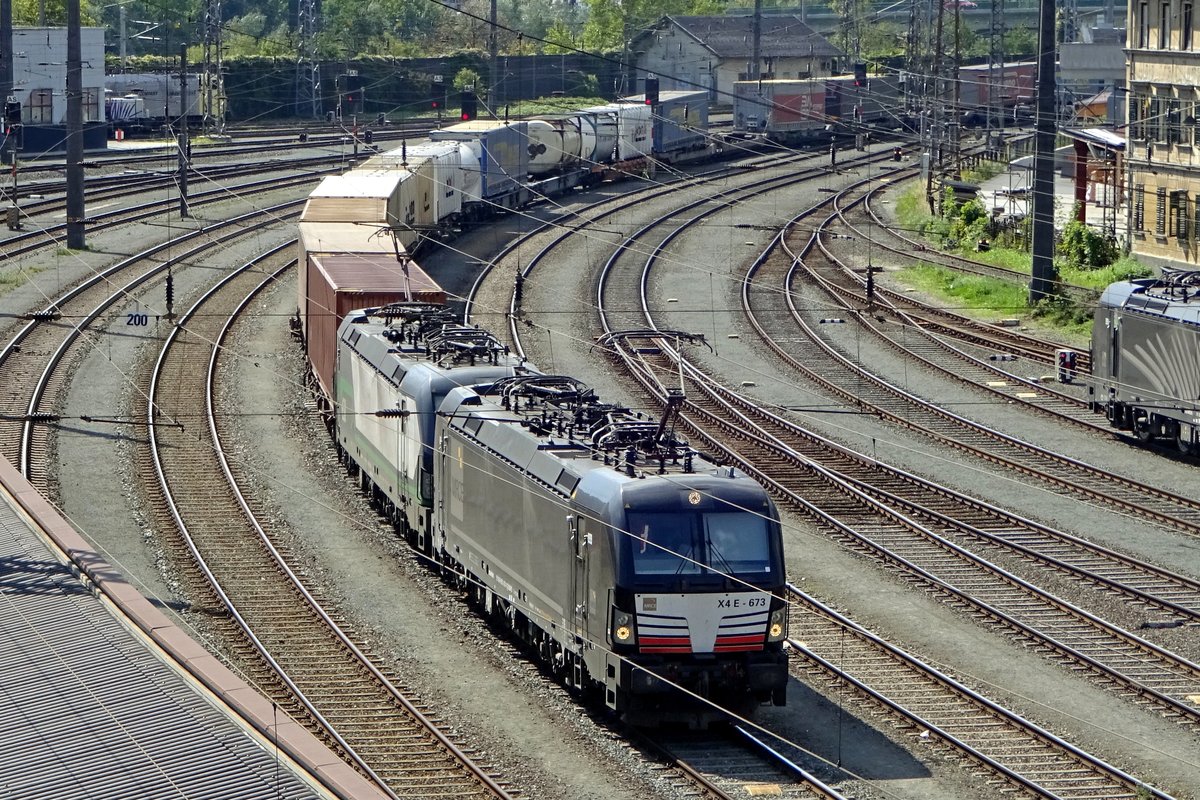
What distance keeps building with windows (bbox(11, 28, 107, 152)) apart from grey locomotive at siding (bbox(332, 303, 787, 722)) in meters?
64.1

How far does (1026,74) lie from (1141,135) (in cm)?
6049

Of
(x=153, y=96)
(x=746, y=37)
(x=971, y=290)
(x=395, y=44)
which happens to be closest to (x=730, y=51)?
(x=746, y=37)

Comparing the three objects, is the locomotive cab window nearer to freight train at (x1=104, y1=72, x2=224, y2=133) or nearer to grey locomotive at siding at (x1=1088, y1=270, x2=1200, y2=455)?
grey locomotive at siding at (x1=1088, y1=270, x2=1200, y2=455)

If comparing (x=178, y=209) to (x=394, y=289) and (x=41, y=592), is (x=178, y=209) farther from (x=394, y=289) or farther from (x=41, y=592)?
(x=41, y=592)

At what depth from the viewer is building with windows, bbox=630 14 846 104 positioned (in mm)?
115125

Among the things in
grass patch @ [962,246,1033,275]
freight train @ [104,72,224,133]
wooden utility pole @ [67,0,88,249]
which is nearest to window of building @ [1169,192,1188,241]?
grass patch @ [962,246,1033,275]

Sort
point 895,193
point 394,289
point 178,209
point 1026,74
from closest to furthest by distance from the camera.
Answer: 1. point 394,289
2. point 178,209
3. point 895,193
4. point 1026,74

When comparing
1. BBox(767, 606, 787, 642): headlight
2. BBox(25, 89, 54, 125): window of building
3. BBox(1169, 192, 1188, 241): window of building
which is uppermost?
BBox(25, 89, 54, 125): window of building

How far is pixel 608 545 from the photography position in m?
19.4

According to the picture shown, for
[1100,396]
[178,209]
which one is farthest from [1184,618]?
[178,209]

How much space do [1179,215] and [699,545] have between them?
129ft

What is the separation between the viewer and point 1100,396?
123 feet

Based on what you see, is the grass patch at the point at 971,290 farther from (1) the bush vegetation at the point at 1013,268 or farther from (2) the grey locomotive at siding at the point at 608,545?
(2) the grey locomotive at siding at the point at 608,545

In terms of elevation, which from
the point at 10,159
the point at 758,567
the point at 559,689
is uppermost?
the point at 10,159
